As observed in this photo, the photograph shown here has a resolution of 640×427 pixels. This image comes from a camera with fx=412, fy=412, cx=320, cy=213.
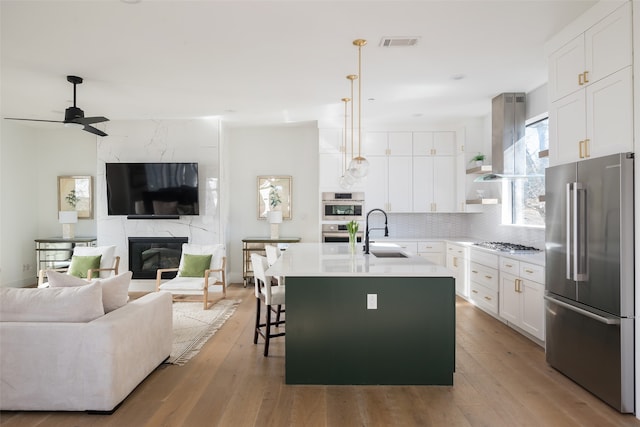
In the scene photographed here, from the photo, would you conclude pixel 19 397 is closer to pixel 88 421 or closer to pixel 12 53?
pixel 88 421

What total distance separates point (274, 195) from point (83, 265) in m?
3.21

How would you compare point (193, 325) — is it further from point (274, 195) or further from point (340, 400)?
point (274, 195)

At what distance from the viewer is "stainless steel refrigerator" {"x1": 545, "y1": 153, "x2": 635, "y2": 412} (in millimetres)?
2721

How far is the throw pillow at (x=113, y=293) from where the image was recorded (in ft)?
10.2

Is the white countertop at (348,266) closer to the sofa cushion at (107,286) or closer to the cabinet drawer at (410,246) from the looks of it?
the sofa cushion at (107,286)

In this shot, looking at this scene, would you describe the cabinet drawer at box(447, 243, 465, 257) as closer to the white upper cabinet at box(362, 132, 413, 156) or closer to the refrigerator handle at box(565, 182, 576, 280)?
the white upper cabinet at box(362, 132, 413, 156)

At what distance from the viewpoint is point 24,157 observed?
736cm

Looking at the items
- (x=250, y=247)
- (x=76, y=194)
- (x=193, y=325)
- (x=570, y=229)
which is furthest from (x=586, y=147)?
(x=76, y=194)

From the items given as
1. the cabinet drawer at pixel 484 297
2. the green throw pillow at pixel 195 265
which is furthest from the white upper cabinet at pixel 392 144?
the green throw pillow at pixel 195 265

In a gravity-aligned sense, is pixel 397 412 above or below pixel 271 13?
below

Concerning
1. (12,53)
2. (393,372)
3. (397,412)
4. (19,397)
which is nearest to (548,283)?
(393,372)

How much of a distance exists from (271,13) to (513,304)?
3.84m

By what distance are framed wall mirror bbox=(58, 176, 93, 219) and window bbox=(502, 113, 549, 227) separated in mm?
7166

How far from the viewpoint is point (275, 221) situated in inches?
280
